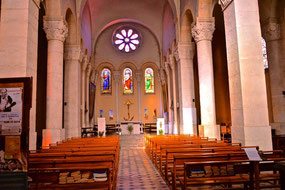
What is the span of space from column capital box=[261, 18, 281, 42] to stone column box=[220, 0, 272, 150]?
19.5ft

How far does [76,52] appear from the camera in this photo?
527 inches

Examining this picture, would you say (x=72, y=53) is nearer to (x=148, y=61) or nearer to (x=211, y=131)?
(x=211, y=131)

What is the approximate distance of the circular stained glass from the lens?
24.6 metres

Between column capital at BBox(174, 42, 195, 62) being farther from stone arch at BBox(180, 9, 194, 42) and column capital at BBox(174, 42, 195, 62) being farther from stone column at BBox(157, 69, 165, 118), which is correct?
stone column at BBox(157, 69, 165, 118)

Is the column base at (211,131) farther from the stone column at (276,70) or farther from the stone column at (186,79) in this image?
the stone column at (276,70)

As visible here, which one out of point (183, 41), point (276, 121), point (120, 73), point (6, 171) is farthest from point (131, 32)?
point (6, 171)

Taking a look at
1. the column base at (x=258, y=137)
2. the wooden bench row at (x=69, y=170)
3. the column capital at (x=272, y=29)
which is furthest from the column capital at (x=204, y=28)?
the wooden bench row at (x=69, y=170)

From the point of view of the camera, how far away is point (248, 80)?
6648 millimetres

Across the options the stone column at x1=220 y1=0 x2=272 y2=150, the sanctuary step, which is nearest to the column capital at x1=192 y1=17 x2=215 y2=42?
the stone column at x1=220 y1=0 x2=272 y2=150

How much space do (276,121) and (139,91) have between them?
14411 mm

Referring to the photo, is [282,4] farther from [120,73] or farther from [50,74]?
[120,73]

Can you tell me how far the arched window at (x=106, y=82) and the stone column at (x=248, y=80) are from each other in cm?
1827

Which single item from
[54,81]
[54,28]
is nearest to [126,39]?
[54,28]

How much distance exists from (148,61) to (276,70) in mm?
14427
